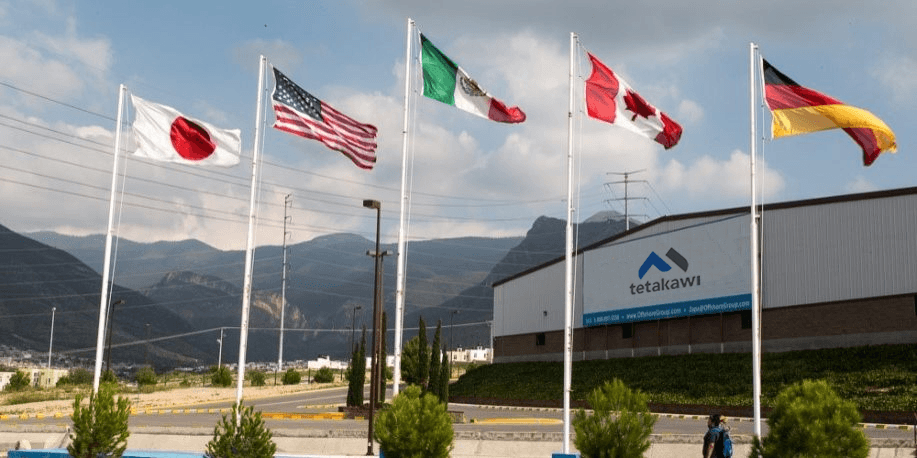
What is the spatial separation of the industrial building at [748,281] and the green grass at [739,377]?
133cm

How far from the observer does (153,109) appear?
26750 millimetres

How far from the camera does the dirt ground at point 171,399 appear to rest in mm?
64550

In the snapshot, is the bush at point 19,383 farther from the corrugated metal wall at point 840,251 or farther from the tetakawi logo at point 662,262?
the corrugated metal wall at point 840,251

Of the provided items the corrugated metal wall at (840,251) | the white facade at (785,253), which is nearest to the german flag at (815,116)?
the white facade at (785,253)

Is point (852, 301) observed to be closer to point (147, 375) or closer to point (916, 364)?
point (916, 364)

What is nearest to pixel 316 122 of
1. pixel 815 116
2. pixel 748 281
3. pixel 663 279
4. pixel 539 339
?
pixel 815 116

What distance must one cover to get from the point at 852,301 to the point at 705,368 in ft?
32.2

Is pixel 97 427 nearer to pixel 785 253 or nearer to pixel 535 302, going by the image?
pixel 785 253

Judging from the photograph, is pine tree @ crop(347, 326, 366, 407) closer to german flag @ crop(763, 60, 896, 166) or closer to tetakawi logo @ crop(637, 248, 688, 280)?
tetakawi logo @ crop(637, 248, 688, 280)

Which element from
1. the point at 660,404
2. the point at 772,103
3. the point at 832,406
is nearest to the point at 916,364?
the point at 660,404

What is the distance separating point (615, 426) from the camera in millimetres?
21484

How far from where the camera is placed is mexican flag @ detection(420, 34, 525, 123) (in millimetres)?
27938

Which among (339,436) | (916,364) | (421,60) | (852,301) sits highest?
(421,60)

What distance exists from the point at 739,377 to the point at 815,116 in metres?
33.8
